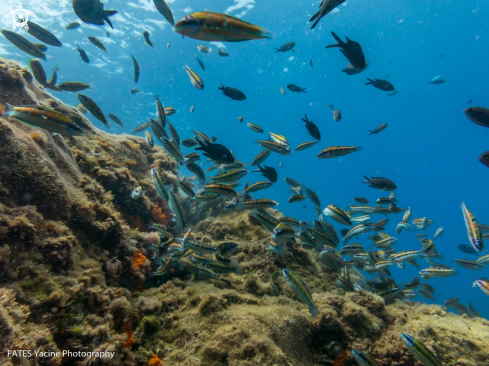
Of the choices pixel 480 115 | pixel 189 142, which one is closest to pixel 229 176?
pixel 189 142

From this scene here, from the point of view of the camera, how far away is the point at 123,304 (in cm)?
271

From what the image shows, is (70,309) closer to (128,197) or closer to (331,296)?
(128,197)

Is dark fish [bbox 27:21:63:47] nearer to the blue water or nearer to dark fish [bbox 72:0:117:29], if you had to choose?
dark fish [bbox 72:0:117:29]

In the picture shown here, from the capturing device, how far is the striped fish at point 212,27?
5.29 feet

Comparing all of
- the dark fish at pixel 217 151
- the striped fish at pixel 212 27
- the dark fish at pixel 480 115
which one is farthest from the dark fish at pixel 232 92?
the dark fish at pixel 480 115

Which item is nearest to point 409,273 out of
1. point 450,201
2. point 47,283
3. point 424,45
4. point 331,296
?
point 450,201

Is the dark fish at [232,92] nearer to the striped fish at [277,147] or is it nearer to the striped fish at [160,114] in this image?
the striped fish at [277,147]

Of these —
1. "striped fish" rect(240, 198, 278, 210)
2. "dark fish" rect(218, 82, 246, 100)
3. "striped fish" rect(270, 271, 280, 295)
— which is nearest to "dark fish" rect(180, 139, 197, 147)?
"dark fish" rect(218, 82, 246, 100)

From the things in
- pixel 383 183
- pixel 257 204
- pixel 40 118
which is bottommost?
pixel 40 118

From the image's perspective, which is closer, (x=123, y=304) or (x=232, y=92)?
(x=123, y=304)

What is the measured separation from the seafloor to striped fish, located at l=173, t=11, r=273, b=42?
9.20ft

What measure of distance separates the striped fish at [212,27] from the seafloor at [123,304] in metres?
2.80

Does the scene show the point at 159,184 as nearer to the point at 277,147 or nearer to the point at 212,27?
the point at 212,27

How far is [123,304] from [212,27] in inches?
137
